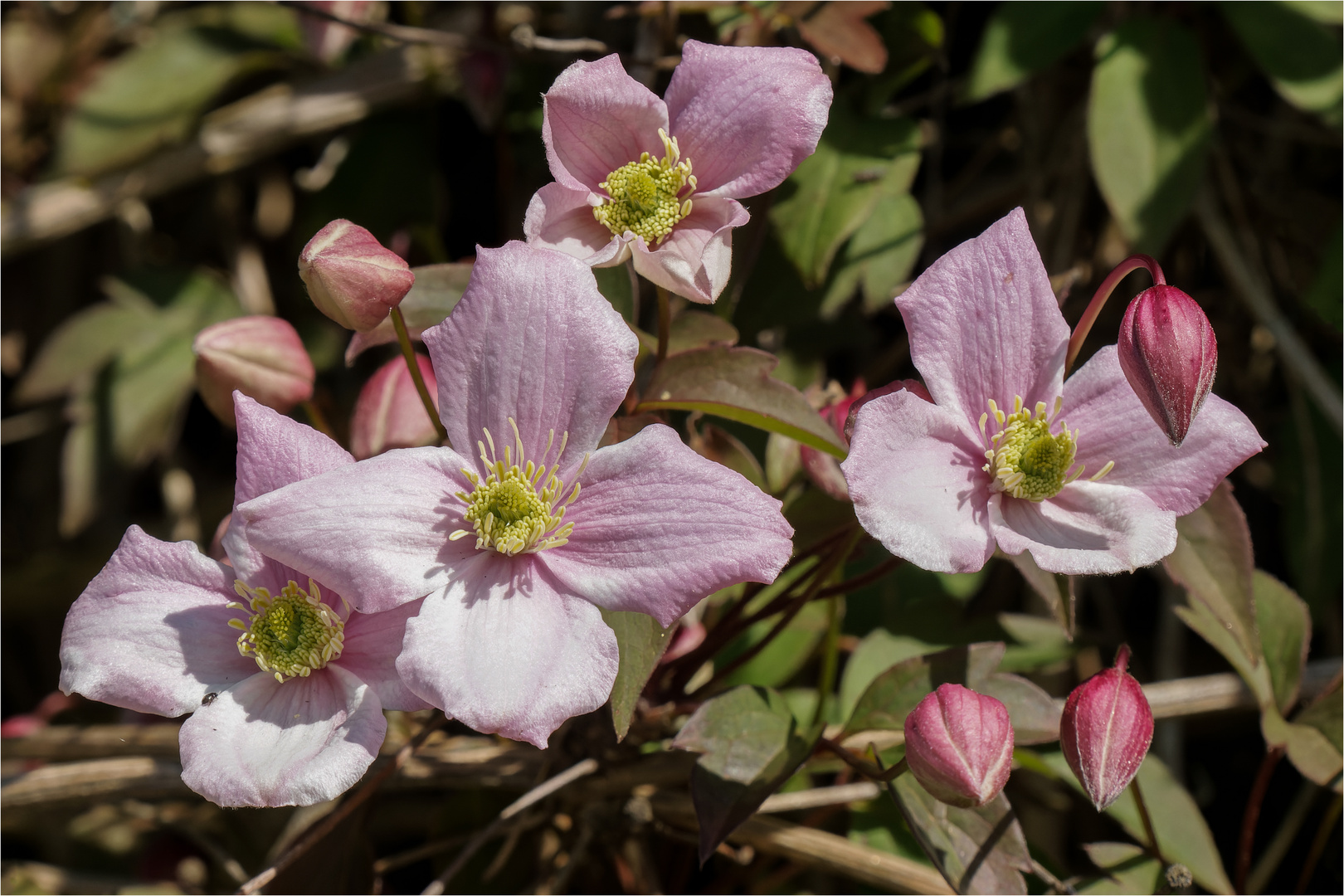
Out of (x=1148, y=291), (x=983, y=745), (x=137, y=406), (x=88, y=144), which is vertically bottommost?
(x=137, y=406)

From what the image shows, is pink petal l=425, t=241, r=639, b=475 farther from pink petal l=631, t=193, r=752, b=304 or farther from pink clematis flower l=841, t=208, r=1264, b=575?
pink clematis flower l=841, t=208, r=1264, b=575

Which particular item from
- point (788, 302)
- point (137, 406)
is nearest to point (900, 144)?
point (788, 302)

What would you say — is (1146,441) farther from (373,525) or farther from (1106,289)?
(373,525)

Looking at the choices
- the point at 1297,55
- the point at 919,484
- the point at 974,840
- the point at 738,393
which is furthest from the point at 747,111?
the point at 1297,55

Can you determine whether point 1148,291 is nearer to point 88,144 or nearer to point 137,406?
point 137,406

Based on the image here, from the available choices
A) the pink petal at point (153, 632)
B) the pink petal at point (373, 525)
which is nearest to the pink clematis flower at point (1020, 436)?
the pink petal at point (373, 525)

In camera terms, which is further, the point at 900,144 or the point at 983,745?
the point at 900,144
